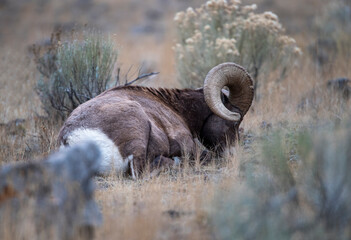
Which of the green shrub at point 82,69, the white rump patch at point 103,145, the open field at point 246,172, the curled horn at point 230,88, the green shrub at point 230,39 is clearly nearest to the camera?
the open field at point 246,172

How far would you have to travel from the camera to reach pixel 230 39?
10.6 m

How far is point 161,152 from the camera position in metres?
6.39

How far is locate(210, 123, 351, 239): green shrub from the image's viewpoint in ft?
10.9

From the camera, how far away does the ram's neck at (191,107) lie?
7.50 meters

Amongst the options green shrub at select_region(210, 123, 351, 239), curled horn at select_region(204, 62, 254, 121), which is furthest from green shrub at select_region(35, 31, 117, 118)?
green shrub at select_region(210, 123, 351, 239)

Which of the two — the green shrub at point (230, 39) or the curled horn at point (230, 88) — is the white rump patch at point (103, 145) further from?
the green shrub at point (230, 39)

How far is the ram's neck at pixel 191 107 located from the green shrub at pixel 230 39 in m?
2.87

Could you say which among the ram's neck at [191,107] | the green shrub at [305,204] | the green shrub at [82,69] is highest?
the green shrub at [82,69]

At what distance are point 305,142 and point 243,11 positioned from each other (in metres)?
7.65

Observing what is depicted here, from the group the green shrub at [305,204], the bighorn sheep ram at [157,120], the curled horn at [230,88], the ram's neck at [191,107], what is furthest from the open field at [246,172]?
the ram's neck at [191,107]

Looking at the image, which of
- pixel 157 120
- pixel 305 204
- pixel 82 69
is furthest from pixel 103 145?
pixel 82 69

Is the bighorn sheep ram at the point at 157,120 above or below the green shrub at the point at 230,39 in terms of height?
below

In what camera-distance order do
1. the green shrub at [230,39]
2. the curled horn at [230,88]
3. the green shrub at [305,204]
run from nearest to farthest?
the green shrub at [305,204], the curled horn at [230,88], the green shrub at [230,39]

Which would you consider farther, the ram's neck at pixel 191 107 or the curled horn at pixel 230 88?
the ram's neck at pixel 191 107
